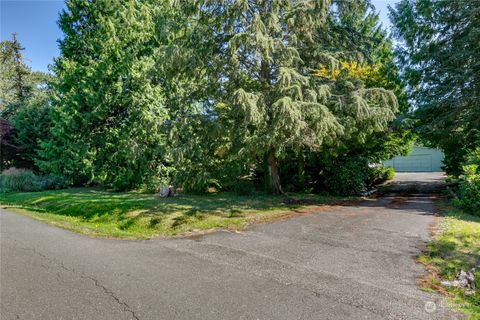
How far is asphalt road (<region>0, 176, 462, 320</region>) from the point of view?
328 centimetres

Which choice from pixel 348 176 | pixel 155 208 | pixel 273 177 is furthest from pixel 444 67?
pixel 155 208

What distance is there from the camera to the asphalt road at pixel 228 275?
10.7 feet

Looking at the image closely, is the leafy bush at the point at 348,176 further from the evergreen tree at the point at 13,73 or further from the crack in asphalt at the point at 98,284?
the evergreen tree at the point at 13,73

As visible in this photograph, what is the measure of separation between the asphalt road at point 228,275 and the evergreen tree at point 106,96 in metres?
8.89

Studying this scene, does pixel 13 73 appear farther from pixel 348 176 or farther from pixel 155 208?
pixel 348 176

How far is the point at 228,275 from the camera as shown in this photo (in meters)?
4.25

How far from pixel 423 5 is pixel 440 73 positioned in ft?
9.97

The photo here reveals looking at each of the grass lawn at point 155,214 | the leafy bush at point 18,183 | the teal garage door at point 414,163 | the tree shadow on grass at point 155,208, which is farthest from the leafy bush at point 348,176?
the teal garage door at point 414,163

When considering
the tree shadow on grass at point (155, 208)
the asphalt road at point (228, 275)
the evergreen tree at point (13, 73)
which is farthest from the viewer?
the evergreen tree at point (13, 73)

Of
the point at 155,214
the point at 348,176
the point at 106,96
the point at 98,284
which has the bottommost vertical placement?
the point at 98,284

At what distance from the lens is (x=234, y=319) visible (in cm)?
306

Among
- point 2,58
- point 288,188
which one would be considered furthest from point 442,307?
point 2,58

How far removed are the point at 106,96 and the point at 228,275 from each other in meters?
14.2

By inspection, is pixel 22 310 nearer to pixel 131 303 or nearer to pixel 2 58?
pixel 131 303
